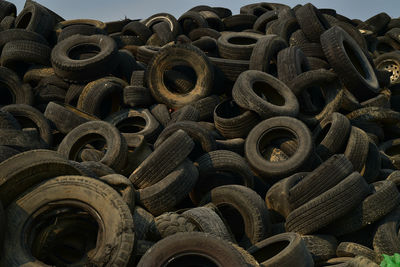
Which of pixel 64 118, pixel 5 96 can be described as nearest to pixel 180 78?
pixel 64 118

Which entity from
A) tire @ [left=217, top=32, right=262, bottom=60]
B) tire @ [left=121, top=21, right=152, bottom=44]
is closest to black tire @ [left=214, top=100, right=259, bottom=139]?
tire @ [left=217, top=32, right=262, bottom=60]

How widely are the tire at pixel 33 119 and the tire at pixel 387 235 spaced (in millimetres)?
5182

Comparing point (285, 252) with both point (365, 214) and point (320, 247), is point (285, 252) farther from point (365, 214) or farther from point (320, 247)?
point (365, 214)

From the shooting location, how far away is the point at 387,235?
5.48 metres

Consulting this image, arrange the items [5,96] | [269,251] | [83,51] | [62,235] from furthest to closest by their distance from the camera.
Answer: [83,51], [5,96], [269,251], [62,235]

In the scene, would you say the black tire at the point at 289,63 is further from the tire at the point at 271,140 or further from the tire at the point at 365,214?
the tire at the point at 365,214

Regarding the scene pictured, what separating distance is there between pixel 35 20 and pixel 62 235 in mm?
7344

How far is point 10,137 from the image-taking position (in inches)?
256

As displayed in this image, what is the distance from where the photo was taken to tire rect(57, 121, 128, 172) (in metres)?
6.48

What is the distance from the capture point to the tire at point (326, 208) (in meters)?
5.37

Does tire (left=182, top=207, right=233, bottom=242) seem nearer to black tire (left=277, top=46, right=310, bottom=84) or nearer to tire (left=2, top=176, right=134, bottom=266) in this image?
tire (left=2, top=176, right=134, bottom=266)

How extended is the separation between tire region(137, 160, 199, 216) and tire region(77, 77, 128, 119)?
3.17 meters

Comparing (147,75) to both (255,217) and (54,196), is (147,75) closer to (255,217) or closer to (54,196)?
(255,217)

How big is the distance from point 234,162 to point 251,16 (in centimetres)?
765
